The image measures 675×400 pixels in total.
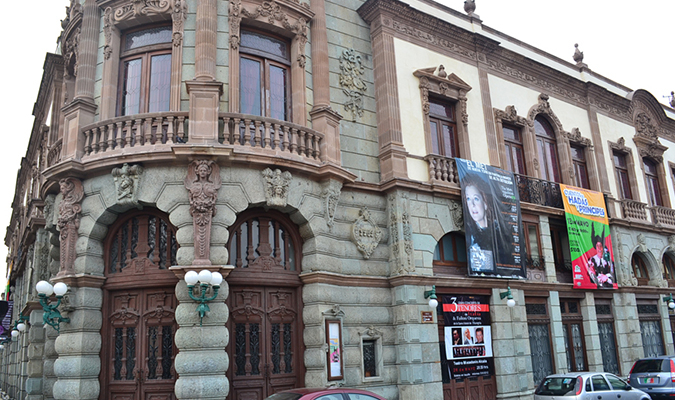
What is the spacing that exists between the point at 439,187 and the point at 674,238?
51.0ft

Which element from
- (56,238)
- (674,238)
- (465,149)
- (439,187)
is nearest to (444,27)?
(465,149)

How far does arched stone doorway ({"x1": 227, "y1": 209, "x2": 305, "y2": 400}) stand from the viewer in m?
13.2

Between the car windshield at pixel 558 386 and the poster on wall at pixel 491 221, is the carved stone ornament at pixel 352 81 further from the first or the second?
the car windshield at pixel 558 386

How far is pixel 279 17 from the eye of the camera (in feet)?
50.5

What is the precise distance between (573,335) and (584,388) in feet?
23.2

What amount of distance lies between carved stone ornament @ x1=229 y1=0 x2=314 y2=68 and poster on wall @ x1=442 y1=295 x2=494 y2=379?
345 inches

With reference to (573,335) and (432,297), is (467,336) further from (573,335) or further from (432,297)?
(573,335)

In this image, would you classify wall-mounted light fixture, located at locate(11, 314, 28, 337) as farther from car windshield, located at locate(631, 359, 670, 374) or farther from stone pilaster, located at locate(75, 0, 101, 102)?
car windshield, located at locate(631, 359, 670, 374)

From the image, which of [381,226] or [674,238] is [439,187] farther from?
[674,238]

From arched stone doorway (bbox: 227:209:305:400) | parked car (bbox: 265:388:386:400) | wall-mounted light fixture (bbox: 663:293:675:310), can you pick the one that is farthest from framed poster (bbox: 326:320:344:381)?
wall-mounted light fixture (bbox: 663:293:675:310)

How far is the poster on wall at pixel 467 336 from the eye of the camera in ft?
54.1

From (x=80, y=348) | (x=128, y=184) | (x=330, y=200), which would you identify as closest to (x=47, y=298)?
(x=80, y=348)

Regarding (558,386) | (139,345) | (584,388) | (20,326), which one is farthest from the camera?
(20,326)

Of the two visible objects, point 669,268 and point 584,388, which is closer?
point 584,388
